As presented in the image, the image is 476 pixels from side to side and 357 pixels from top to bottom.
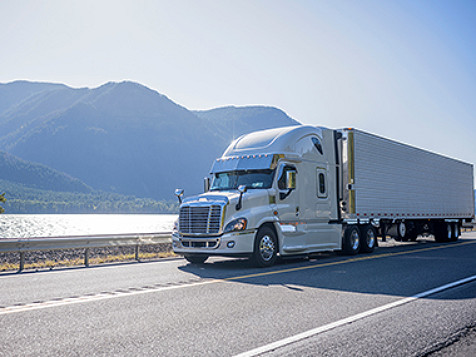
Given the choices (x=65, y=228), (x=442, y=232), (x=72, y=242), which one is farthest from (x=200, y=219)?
(x=65, y=228)

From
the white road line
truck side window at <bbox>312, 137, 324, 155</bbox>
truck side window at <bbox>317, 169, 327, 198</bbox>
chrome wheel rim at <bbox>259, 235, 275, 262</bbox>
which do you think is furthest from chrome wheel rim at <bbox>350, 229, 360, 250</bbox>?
the white road line

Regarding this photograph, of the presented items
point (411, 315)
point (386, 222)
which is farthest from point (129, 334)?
point (386, 222)

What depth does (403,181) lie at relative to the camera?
1895 centimetres

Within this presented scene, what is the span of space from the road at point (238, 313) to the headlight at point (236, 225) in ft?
3.85

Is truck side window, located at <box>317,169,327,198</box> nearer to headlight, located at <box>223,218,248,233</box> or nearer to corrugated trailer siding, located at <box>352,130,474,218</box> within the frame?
corrugated trailer siding, located at <box>352,130,474,218</box>

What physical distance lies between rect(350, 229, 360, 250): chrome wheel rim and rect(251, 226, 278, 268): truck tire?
420cm

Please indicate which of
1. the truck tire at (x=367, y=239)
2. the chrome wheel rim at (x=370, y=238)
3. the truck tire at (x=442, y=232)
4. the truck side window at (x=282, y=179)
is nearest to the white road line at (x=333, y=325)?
the truck side window at (x=282, y=179)

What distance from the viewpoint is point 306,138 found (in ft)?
45.1

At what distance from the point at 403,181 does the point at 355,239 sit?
16.0 ft

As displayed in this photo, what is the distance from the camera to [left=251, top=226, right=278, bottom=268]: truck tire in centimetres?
1122

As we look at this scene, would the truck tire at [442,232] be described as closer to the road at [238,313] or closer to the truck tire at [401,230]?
the truck tire at [401,230]

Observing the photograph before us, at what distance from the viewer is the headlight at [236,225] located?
1102 centimetres

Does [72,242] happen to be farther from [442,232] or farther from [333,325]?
[442,232]

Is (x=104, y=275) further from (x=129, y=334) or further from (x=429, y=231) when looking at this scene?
(x=429, y=231)
